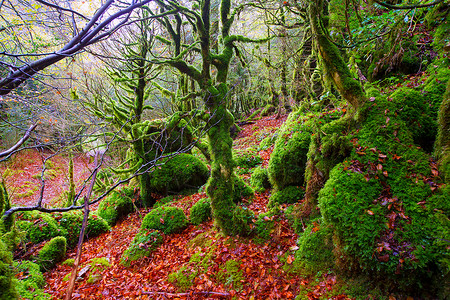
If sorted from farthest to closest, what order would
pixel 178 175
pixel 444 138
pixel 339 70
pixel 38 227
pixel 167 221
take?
pixel 178 175 → pixel 38 227 → pixel 167 221 → pixel 339 70 → pixel 444 138

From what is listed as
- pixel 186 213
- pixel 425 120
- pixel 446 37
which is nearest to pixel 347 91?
pixel 425 120

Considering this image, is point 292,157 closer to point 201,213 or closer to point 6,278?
Answer: point 201,213

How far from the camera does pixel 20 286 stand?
3586 millimetres

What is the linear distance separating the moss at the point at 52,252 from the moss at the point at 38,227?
735mm

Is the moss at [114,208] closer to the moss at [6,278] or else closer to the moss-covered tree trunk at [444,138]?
the moss at [6,278]

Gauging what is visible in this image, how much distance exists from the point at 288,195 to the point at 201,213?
2.48 m

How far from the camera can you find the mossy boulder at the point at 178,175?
8180 millimetres

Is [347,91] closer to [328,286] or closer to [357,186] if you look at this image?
[357,186]

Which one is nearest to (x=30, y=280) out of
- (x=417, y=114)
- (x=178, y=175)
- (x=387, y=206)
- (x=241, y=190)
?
(x=178, y=175)

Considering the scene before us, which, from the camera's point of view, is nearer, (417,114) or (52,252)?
(417,114)

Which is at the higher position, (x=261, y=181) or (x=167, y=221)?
(x=261, y=181)

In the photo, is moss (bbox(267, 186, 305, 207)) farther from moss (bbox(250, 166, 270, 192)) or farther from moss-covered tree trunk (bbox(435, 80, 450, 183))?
moss-covered tree trunk (bbox(435, 80, 450, 183))

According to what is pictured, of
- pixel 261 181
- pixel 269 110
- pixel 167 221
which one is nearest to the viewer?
pixel 167 221

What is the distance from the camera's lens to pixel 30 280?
14.0 feet
